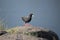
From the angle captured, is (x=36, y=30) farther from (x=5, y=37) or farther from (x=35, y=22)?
(x=35, y=22)

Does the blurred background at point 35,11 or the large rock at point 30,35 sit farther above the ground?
the blurred background at point 35,11

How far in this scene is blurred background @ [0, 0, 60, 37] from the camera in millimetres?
5121

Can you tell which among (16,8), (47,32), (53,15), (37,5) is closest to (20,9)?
(16,8)

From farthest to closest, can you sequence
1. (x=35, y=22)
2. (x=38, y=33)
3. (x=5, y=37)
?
(x=35, y=22), (x=38, y=33), (x=5, y=37)

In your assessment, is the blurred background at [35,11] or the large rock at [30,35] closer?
the large rock at [30,35]

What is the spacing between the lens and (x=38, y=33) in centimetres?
359

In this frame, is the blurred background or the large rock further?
the blurred background

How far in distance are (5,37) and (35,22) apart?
186 centimetres

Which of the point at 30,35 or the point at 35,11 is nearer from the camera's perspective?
the point at 30,35

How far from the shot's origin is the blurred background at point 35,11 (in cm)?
512

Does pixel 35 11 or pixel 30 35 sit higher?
pixel 35 11

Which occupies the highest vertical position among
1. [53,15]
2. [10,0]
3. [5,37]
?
[10,0]

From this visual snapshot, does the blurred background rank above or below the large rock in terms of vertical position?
above

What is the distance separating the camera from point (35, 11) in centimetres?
514
